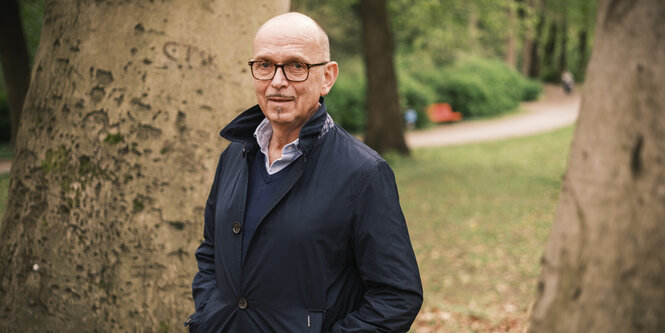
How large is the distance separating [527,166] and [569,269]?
14366 millimetres

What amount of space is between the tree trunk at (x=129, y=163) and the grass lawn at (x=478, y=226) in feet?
9.76

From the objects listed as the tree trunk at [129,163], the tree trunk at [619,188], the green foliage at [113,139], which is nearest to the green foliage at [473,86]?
the tree trunk at [129,163]

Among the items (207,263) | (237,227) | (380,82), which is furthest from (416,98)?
(237,227)

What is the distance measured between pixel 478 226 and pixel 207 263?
7635 millimetres

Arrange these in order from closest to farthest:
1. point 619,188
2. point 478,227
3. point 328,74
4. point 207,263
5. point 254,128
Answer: point 619,188, point 328,74, point 254,128, point 207,263, point 478,227

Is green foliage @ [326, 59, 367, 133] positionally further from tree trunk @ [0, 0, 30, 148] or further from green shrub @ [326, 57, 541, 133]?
tree trunk @ [0, 0, 30, 148]

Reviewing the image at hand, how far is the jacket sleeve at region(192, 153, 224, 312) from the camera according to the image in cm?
245

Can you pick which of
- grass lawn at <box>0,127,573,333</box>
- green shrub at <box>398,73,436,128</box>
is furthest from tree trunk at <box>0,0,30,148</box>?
green shrub at <box>398,73,436,128</box>

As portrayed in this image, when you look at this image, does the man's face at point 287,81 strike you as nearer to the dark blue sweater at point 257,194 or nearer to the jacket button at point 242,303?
the dark blue sweater at point 257,194

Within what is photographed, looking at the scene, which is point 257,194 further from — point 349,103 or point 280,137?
point 349,103

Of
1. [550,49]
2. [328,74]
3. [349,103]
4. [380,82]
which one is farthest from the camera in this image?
[550,49]

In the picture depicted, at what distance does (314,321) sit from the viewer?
81.7 inches

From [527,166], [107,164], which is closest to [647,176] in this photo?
[107,164]

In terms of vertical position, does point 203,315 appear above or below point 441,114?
above
